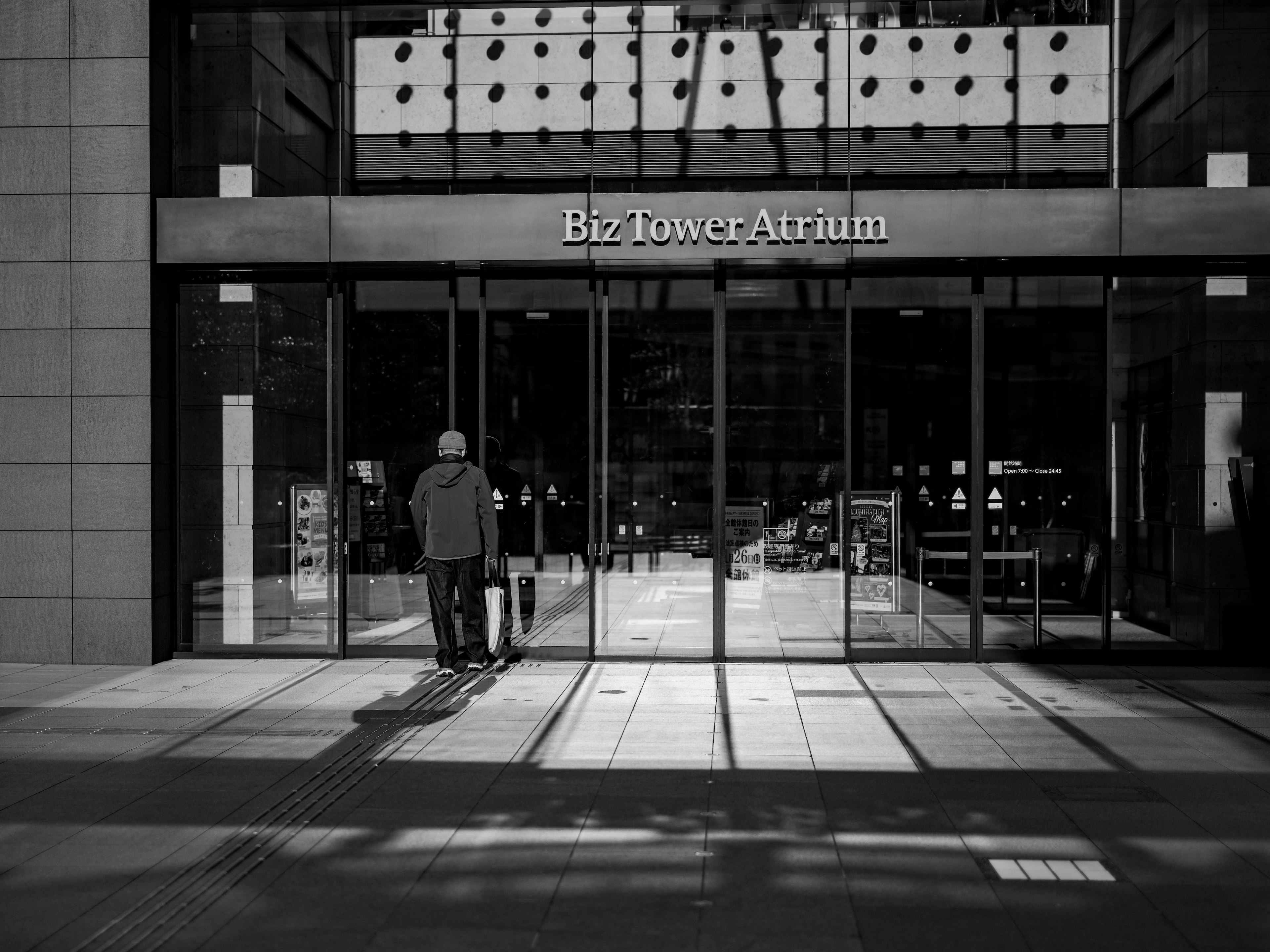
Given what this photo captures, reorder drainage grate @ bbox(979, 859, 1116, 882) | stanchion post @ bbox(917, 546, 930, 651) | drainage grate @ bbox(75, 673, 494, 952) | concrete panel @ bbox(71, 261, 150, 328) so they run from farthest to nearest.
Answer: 1. stanchion post @ bbox(917, 546, 930, 651)
2. concrete panel @ bbox(71, 261, 150, 328)
3. drainage grate @ bbox(979, 859, 1116, 882)
4. drainage grate @ bbox(75, 673, 494, 952)

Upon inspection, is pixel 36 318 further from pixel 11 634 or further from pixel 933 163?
pixel 933 163

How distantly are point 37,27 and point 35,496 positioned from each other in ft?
12.9

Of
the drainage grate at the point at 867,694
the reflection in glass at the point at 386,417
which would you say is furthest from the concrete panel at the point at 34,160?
the drainage grate at the point at 867,694

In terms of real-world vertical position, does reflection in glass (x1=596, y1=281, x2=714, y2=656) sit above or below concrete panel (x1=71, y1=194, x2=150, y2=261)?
below

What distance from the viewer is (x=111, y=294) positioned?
10344 mm

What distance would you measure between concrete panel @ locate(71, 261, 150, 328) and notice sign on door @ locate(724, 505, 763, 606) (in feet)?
17.1

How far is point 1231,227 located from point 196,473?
8.88 meters

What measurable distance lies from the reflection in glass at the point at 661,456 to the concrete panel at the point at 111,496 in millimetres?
3840

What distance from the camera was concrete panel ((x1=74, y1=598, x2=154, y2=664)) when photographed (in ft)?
34.0

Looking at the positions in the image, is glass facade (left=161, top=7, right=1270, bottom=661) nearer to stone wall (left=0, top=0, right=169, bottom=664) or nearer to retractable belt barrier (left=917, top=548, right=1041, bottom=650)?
retractable belt barrier (left=917, top=548, right=1041, bottom=650)

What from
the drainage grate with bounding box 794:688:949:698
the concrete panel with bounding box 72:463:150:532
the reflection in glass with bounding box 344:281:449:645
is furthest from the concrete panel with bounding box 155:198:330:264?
the drainage grate with bounding box 794:688:949:698

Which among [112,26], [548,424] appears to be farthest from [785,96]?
[112,26]

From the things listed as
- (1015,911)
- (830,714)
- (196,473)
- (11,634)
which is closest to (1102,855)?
(1015,911)

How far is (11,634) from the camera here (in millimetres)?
10469
